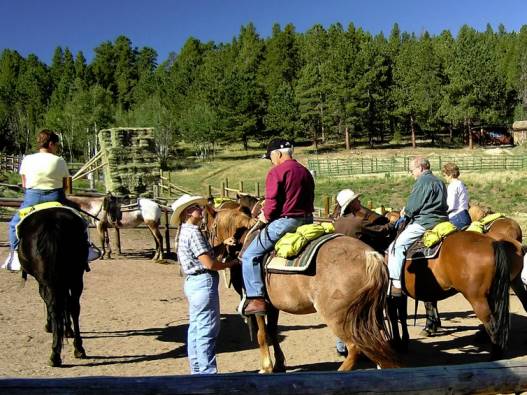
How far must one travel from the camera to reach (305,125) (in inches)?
2719

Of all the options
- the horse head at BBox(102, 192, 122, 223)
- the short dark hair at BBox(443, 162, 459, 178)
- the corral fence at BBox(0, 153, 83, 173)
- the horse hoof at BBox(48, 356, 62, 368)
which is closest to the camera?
the horse hoof at BBox(48, 356, 62, 368)

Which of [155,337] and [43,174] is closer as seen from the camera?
[43,174]

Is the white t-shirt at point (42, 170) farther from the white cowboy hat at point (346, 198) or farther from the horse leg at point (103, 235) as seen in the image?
the horse leg at point (103, 235)

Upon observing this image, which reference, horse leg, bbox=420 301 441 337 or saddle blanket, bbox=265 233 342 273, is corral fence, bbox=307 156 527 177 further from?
saddle blanket, bbox=265 233 342 273

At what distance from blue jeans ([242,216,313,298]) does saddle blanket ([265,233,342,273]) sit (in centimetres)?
19

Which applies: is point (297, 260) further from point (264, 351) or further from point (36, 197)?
point (36, 197)

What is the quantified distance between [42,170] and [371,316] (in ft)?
15.1

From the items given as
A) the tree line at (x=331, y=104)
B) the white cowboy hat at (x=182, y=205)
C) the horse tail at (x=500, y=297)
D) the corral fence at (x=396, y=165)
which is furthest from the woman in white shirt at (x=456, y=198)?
the tree line at (x=331, y=104)

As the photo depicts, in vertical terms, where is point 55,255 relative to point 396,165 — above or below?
above

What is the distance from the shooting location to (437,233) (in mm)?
7809

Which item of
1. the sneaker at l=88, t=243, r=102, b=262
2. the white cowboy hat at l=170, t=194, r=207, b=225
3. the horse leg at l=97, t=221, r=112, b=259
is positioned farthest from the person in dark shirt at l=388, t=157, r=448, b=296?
the horse leg at l=97, t=221, r=112, b=259

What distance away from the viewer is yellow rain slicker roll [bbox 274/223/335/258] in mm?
6504

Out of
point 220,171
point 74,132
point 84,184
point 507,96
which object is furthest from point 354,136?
point 84,184

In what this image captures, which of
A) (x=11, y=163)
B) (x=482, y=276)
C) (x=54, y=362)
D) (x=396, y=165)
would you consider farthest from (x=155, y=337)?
(x=11, y=163)
